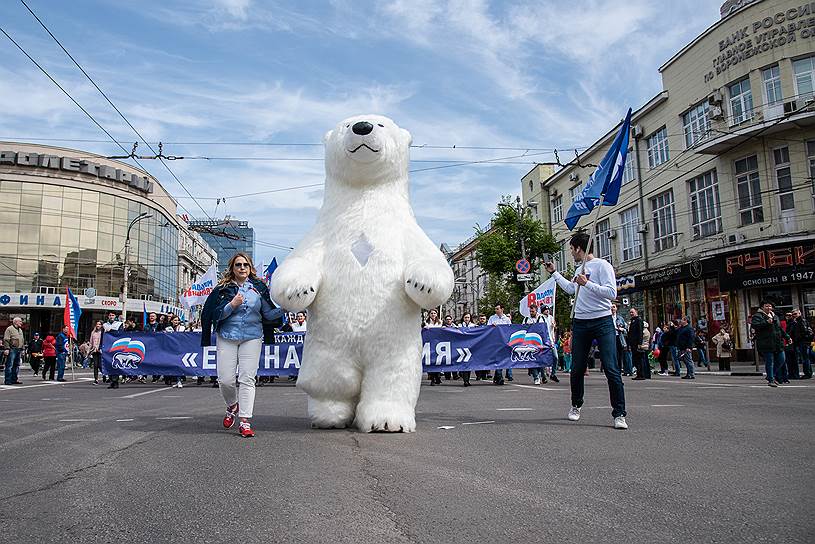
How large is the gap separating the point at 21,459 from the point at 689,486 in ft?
13.5

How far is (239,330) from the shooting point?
5.23m

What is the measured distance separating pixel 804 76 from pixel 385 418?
2149cm

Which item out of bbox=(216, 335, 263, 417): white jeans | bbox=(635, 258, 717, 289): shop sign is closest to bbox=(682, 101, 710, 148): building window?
bbox=(635, 258, 717, 289): shop sign

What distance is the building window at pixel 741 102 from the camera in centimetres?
2142

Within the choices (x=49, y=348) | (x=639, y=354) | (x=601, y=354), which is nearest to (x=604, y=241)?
(x=639, y=354)

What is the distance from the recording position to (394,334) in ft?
16.7

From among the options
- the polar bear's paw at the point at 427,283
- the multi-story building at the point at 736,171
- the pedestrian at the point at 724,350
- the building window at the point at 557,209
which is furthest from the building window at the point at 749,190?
the polar bear's paw at the point at 427,283

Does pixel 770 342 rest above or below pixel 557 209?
below

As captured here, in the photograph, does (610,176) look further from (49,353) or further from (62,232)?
(62,232)

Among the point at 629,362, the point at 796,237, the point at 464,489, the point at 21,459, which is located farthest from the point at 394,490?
the point at 796,237

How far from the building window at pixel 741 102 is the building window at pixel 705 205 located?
240 centimetres

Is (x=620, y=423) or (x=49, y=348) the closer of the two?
(x=620, y=423)

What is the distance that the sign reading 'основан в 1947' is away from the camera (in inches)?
1604

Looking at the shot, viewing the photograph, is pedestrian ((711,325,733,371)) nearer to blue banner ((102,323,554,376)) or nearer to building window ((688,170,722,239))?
building window ((688,170,722,239))
